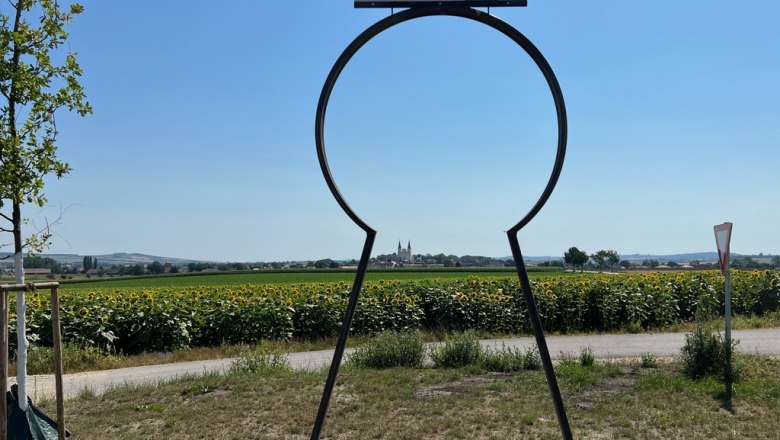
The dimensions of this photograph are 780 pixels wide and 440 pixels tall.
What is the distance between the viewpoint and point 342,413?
20.1 ft

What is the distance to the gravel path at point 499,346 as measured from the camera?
8.97m

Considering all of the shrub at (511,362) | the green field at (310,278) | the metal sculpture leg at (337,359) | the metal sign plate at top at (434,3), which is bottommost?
the shrub at (511,362)

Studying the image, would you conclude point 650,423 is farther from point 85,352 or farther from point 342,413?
point 85,352

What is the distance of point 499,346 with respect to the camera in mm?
11438

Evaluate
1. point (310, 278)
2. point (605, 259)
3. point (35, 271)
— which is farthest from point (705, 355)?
point (310, 278)

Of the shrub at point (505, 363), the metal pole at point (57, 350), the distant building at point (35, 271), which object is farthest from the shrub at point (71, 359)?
the shrub at point (505, 363)

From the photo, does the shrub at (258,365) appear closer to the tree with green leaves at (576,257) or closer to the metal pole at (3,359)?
the metal pole at (3,359)

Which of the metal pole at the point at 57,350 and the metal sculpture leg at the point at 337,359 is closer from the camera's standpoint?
the metal sculpture leg at the point at 337,359

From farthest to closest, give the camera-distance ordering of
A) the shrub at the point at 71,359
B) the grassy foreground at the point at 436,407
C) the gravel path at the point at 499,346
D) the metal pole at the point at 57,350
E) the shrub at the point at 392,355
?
the shrub at the point at 71,359, the gravel path at the point at 499,346, the shrub at the point at 392,355, the grassy foreground at the point at 436,407, the metal pole at the point at 57,350

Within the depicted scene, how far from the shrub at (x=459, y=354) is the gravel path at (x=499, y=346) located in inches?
44.5

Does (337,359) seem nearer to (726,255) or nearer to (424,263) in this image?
(424,263)

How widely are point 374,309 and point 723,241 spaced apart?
745 cm

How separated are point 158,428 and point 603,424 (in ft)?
14.5

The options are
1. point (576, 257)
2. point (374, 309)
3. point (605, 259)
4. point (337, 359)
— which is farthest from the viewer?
point (605, 259)
